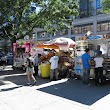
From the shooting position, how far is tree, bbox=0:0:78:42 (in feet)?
69.1

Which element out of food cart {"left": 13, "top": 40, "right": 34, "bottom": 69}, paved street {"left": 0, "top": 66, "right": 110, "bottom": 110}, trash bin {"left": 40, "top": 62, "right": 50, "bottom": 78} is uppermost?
food cart {"left": 13, "top": 40, "right": 34, "bottom": 69}

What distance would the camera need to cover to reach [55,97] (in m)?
8.48

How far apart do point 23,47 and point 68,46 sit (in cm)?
470

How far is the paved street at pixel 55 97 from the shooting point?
24.0ft

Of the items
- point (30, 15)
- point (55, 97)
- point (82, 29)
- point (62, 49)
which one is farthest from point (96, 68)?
point (82, 29)

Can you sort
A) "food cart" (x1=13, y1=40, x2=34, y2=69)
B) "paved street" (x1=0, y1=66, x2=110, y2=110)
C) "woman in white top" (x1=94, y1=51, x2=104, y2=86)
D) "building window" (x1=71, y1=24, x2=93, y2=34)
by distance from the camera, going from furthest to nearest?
"building window" (x1=71, y1=24, x2=93, y2=34) → "food cart" (x1=13, y1=40, x2=34, y2=69) → "woman in white top" (x1=94, y1=51, x2=104, y2=86) → "paved street" (x1=0, y1=66, x2=110, y2=110)

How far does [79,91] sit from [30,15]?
16.2m

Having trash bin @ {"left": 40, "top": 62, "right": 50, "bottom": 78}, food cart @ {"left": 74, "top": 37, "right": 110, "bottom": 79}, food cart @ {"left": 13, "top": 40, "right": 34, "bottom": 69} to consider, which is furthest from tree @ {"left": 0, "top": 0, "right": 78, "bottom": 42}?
food cart @ {"left": 74, "top": 37, "right": 110, "bottom": 79}

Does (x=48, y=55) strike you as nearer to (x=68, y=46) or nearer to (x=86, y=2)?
(x=68, y=46)

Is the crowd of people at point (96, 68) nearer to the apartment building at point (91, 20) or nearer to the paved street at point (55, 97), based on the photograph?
the paved street at point (55, 97)

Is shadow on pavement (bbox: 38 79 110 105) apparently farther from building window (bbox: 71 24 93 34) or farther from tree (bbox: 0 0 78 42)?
building window (bbox: 71 24 93 34)

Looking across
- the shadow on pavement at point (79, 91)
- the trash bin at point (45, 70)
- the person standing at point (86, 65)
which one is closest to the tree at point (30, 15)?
the trash bin at point (45, 70)

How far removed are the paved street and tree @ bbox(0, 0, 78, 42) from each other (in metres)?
11.9

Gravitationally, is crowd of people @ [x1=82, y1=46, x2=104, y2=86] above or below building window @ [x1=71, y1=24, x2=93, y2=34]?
below
